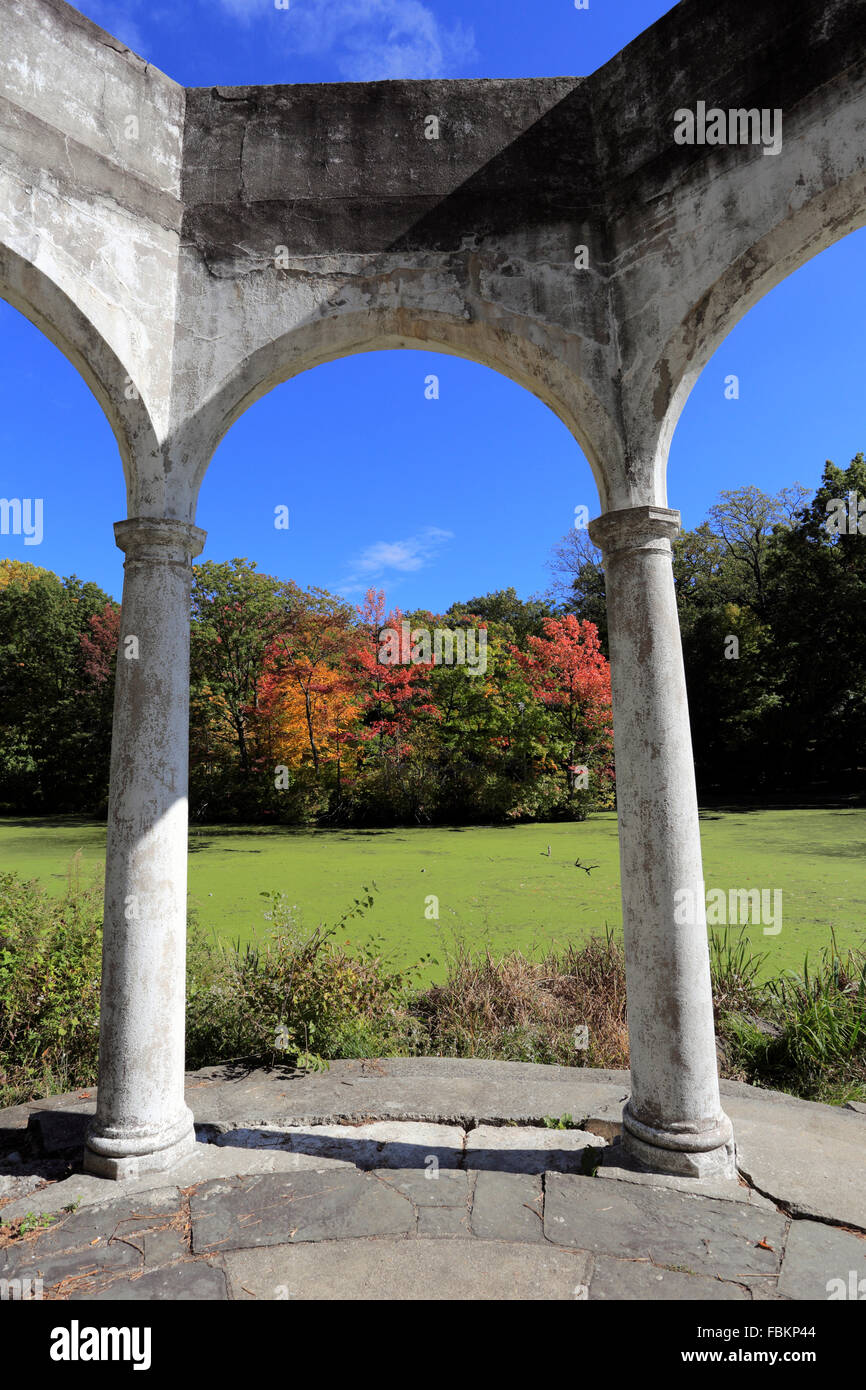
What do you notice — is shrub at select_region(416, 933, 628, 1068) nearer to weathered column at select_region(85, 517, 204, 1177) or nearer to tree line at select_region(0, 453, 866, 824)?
weathered column at select_region(85, 517, 204, 1177)

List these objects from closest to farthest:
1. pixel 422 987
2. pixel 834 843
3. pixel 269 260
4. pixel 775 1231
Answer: pixel 775 1231 < pixel 269 260 < pixel 422 987 < pixel 834 843

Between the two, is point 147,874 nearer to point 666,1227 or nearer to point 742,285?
point 666,1227

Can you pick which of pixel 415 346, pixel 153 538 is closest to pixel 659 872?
pixel 153 538

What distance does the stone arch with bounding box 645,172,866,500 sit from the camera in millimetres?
3012

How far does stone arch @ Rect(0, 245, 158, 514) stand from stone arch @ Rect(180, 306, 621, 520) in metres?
0.22

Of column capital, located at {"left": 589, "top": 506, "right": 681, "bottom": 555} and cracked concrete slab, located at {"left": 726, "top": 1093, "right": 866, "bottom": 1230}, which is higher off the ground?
column capital, located at {"left": 589, "top": 506, "right": 681, "bottom": 555}

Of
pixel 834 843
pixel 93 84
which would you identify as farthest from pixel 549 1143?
pixel 834 843

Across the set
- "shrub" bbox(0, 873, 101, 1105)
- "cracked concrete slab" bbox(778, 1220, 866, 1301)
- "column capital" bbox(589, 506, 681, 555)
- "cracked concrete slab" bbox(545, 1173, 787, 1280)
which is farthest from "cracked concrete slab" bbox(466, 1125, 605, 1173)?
"shrub" bbox(0, 873, 101, 1105)

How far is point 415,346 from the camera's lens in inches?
150

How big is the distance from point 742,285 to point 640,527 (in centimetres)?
110

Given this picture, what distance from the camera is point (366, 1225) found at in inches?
104

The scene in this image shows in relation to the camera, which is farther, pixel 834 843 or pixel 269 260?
pixel 834 843
